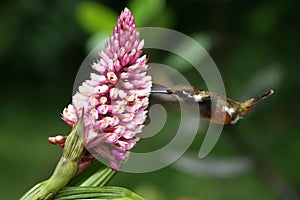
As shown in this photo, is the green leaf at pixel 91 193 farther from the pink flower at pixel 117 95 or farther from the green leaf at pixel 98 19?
the green leaf at pixel 98 19

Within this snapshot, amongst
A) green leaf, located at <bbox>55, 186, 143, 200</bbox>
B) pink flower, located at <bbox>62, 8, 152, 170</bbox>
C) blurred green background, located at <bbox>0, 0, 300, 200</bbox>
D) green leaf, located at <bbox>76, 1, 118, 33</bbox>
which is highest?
blurred green background, located at <bbox>0, 0, 300, 200</bbox>

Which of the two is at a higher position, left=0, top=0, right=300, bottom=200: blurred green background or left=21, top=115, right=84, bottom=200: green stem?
left=0, top=0, right=300, bottom=200: blurred green background

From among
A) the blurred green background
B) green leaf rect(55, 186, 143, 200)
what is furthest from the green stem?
the blurred green background

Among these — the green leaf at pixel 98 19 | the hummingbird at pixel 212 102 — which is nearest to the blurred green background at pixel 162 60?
the green leaf at pixel 98 19

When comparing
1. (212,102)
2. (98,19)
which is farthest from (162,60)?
(212,102)

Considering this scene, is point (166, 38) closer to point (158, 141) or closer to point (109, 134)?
point (109, 134)

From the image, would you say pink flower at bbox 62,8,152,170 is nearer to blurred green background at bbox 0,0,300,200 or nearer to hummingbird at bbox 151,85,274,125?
hummingbird at bbox 151,85,274,125
